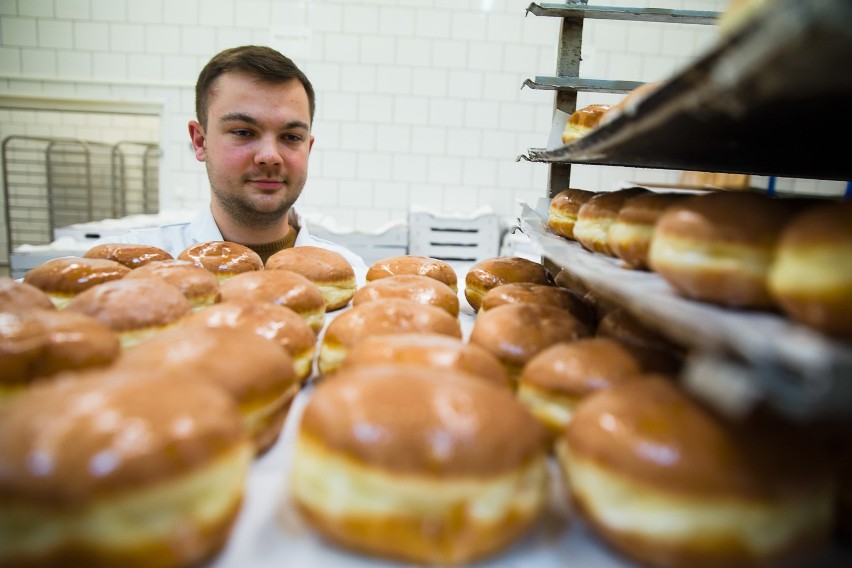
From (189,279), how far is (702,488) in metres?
1.36

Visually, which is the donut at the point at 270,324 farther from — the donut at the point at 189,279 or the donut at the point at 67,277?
the donut at the point at 67,277

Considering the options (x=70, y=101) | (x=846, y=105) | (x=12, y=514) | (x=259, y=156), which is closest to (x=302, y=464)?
(x=12, y=514)

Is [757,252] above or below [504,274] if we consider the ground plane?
above

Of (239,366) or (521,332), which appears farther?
(521,332)

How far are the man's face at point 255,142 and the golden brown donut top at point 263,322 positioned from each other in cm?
127

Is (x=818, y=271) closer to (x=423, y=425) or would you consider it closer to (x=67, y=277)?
(x=423, y=425)

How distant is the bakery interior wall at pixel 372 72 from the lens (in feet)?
15.3

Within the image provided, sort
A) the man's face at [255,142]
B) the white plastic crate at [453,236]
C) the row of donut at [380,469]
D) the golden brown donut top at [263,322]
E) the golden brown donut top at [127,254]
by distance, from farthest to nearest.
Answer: the white plastic crate at [453,236], the man's face at [255,142], the golden brown donut top at [127,254], the golden brown donut top at [263,322], the row of donut at [380,469]

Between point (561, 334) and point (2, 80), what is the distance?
577cm

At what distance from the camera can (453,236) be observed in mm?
4312

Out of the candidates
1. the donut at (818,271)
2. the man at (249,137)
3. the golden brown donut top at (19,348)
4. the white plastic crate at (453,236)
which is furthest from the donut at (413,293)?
the white plastic crate at (453,236)

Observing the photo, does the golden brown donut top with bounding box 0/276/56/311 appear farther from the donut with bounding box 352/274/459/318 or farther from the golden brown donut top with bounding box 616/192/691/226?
the golden brown donut top with bounding box 616/192/691/226

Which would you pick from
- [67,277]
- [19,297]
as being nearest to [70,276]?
[67,277]

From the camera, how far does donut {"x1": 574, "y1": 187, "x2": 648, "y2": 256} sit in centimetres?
142
